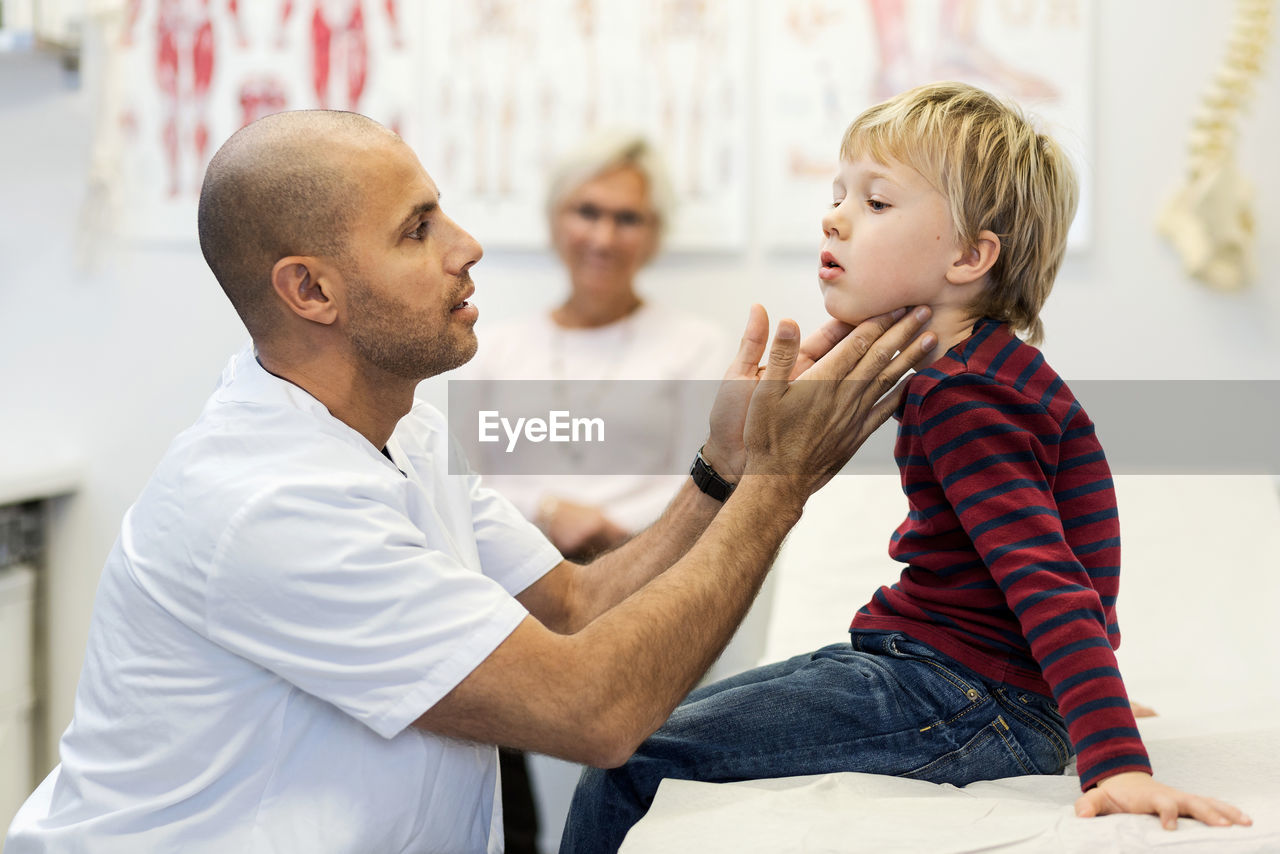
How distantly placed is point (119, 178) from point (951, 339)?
2078 mm

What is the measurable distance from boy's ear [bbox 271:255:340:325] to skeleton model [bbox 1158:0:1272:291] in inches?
65.9

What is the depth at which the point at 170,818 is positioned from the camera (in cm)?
106

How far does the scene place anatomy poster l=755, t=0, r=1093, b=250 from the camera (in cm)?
222

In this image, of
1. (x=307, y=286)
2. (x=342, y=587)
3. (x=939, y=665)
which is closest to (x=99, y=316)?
(x=307, y=286)

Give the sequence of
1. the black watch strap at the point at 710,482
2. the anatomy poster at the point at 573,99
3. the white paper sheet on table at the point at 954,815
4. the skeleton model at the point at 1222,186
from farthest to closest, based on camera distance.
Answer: the anatomy poster at the point at 573,99 < the skeleton model at the point at 1222,186 < the black watch strap at the point at 710,482 < the white paper sheet on table at the point at 954,815

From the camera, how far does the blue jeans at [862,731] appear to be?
1128 mm

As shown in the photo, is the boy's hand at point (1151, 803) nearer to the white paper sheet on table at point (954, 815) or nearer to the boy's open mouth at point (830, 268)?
the white paper sheet on table at point (954, 815)

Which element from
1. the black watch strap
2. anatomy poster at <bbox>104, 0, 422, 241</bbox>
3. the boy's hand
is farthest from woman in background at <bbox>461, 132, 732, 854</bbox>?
the boy's hand

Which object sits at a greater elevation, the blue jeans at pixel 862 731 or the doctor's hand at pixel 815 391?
the doctor's hand at pixel 815 391

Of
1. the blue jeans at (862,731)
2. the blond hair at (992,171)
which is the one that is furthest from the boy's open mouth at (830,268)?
the blue jeans at (862,731)

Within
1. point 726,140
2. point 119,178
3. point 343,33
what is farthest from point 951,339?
point 119,178

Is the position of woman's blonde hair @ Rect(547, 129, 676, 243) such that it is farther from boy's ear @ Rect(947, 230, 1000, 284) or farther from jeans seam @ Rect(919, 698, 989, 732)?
jeans seam @ Rect(919, 698, 989, 732)
